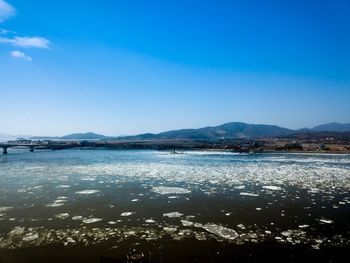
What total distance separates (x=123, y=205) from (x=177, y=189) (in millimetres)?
6149

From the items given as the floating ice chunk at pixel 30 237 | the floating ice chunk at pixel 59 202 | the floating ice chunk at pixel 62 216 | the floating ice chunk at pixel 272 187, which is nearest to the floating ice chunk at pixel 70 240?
the floating ice chunk at pixel 30 237

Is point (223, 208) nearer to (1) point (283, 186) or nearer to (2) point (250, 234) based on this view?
(2) point (250, 234)

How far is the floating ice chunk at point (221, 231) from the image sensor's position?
11297 mm

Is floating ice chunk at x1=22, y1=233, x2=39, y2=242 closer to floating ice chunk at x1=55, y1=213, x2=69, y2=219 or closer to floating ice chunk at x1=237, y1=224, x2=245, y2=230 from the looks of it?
floating ice chunk at x1=55, y1=213, x2=69, y2=219

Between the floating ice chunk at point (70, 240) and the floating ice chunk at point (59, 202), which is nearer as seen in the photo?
the floating ice chunk at point (70, 240)

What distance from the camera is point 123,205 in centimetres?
1658

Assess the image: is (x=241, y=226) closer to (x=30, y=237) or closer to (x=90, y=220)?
(x=90, y=220)

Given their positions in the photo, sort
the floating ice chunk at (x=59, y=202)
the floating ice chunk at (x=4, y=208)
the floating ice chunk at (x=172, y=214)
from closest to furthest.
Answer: the floating ice chunk at (x=172, y=214) → the floating ice chunk at (x=4, y=208) → the floating ice chunk at (x=59, y=202)

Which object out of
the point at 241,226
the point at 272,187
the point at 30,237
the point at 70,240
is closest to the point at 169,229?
the point at 241,226

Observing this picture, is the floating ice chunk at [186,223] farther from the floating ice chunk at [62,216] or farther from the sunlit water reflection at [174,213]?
the floating ice chunk at [62,216]

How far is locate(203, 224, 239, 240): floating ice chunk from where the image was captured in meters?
11.3

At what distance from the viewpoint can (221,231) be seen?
39.0 feet

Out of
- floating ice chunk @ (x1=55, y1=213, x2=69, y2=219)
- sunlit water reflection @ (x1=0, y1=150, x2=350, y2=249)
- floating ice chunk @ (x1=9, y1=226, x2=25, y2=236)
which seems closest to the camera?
sunlit water reflection @ (x1=0, y1=150, x2=350, y2=249)

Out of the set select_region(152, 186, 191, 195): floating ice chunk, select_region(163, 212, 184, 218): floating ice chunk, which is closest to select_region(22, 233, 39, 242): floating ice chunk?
select_region(163, 212, 184, 218): floating ice chunk
